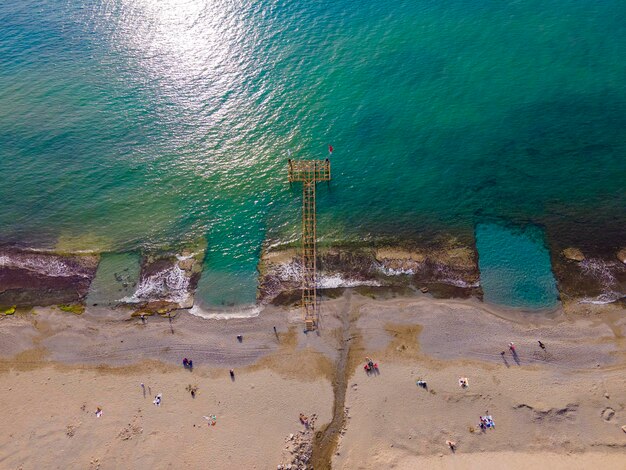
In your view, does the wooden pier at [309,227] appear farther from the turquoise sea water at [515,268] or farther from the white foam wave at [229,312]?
the turquoise sea water at [515,268]

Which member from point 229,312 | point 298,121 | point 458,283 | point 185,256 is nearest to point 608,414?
point 458,283

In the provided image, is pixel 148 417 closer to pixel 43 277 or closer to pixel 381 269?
pixel 43 277

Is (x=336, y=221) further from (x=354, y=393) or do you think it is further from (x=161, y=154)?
(x=161, y=154)

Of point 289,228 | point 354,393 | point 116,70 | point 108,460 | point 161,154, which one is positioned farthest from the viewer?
point 116,70

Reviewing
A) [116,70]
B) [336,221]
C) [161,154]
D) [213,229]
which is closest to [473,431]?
[336,221]

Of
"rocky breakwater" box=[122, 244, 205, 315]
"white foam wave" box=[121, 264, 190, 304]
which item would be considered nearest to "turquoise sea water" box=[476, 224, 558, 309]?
"rocky breakwater" box=[122, 244, 205, 315]
